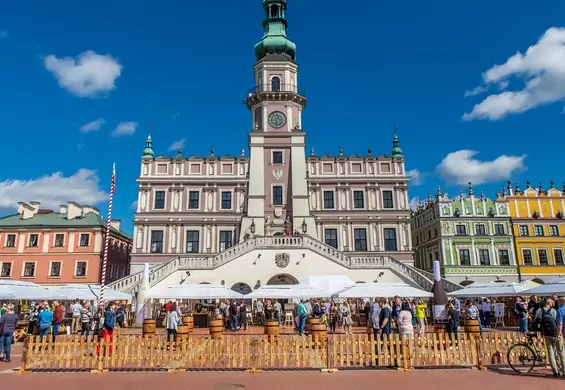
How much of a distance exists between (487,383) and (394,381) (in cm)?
225

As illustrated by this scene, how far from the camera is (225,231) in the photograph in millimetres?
44344

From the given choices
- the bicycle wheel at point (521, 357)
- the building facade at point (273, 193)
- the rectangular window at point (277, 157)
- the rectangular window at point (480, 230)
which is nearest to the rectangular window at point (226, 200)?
the building facade at point (273, 193)

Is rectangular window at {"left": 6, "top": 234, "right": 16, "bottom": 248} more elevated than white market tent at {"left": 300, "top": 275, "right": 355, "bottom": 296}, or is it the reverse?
rectangular window at {"left": 6, "top": 234, "right": 16, "bottom": 248}

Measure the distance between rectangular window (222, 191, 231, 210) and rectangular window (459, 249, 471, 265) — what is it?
995 inches

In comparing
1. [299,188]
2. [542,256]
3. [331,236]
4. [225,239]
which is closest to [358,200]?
[331,236]

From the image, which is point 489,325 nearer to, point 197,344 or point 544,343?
point 544,343

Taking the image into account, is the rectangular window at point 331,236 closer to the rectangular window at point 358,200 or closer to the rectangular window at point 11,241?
the rectangular window at point 358,200

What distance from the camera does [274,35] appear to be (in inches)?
1890

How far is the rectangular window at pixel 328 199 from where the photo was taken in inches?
1775

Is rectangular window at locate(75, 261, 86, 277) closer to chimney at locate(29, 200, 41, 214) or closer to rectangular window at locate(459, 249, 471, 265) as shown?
chimney at locate(29, 200, 41, 214)

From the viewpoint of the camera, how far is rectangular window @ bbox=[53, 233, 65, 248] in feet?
149

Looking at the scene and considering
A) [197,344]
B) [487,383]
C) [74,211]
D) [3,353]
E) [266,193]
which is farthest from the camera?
[74,211]

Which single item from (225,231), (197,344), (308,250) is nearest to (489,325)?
(308,250)

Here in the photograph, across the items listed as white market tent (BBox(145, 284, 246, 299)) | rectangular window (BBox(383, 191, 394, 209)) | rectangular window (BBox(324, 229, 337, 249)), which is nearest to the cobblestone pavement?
white market tent (BBox(145, 284, 246, 299))
